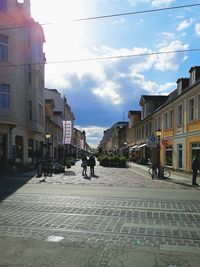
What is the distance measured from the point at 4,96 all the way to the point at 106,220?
Answer: 910 inches

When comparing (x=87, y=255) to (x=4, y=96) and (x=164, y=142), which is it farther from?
(x=164, y=142)

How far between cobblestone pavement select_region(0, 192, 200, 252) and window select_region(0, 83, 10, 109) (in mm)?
17961

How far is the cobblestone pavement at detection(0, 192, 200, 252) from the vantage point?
7.43m

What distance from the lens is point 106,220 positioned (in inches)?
366

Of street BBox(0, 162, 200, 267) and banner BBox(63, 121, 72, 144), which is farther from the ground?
banner BBox(63, 121, 72, 144)

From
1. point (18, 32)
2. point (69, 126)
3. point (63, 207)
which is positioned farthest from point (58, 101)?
point (63, 207)

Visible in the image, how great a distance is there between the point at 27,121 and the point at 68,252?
31.7m

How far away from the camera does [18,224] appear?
868 centimetres

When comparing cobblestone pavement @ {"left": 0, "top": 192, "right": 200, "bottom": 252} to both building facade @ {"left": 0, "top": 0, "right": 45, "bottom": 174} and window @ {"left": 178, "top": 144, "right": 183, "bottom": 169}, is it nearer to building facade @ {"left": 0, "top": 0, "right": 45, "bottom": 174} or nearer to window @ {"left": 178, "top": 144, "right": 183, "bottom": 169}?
building facade @ {"left": 0, "top": 0, "right": 45, "bottom": 174}

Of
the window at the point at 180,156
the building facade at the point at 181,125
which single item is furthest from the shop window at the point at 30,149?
the window at the point at 180,156

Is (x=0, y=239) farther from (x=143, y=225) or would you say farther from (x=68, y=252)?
(x=143, y=225)

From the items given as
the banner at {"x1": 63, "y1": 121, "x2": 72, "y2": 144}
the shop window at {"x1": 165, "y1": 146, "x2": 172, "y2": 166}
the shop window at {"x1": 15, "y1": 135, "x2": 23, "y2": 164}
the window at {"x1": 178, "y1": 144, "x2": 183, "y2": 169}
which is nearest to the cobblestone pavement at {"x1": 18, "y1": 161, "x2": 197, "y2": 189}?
the window at {"x1": 178, "y1": 144, "x2": 183, "y2": 169}

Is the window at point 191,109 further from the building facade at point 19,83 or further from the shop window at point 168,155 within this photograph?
the building facade at point 19,83

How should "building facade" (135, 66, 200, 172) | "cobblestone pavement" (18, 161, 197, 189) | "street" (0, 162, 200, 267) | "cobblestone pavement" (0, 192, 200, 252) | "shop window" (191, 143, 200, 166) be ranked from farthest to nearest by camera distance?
"building facade" (135, 66, 200, 172) < "shop window" (191, 143, 200, 166) < "cobblestone pavement" (18, 161, 197, 189) < "cobblestone pavement" (0, 192, 200, 252) < "street" (0, 162, 200, 267)
